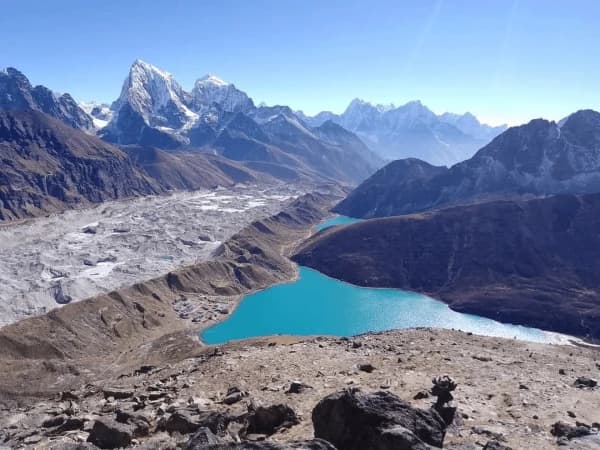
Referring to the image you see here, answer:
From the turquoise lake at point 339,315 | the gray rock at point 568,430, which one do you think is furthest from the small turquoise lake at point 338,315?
the gray rock at point 568,430

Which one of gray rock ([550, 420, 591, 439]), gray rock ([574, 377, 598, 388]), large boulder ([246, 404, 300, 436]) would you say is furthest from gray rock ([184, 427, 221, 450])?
gray rock ([574, 377, 598, 388])

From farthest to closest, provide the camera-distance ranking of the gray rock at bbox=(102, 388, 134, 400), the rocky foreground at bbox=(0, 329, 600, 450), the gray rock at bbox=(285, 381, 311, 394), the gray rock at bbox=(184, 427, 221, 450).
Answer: the gray rock at bbox=(102, 388, 134, 400), the gray rock at bbox=(285, 381, 311, 394), the rocky foreground at bbox=(0, 329, 600, 450), the gray rock at bbox=(184, 427, 221, 450)

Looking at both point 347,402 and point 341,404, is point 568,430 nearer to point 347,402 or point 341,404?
point 347,402

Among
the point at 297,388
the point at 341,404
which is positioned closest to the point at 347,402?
the point at 341,404

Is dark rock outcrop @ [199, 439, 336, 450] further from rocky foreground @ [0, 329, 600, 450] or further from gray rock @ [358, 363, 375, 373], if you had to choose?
gray rock @ [358, 363, 375, 373]

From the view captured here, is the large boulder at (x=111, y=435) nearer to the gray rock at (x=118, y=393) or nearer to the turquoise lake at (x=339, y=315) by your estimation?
the gray rock at (x=118, y=393)
